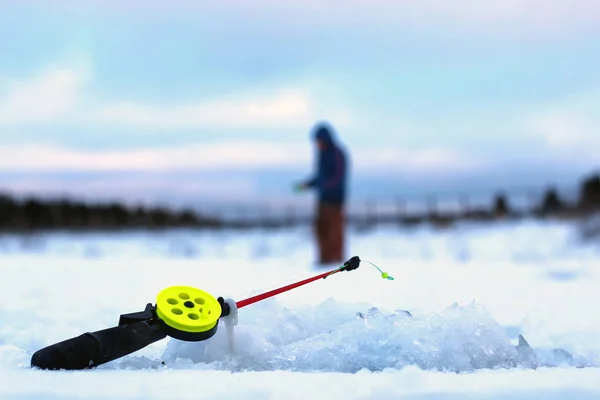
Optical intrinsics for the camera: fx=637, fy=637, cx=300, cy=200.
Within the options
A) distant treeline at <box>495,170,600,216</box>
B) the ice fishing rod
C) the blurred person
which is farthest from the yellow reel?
distant treeline at <box>495,170,600,216</box>

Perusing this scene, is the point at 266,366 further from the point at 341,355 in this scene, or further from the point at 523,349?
the point at 523,349

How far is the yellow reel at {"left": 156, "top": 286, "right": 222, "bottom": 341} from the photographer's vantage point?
211 centimetres

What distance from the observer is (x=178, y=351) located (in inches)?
89.9

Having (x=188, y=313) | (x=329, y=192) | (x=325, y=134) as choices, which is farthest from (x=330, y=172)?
(x=188, y=313)

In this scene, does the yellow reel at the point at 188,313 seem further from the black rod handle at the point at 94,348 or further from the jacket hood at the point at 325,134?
the jacket hood at the point at 325,134

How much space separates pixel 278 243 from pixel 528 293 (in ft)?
37.8

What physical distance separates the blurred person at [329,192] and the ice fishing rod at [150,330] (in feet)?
16.2

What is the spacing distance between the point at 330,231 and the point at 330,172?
0.70 meters

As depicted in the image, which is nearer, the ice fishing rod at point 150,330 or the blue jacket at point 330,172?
the ice fishing rod at point 150,330

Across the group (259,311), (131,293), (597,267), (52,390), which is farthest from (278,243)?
(52,390)

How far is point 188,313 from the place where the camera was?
7.07ft

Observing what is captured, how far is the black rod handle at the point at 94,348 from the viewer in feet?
6.40

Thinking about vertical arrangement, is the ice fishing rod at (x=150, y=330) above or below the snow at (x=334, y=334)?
above

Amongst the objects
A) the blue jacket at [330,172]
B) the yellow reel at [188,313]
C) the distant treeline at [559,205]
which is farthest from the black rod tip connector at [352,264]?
the distant treeline at [559,205]
